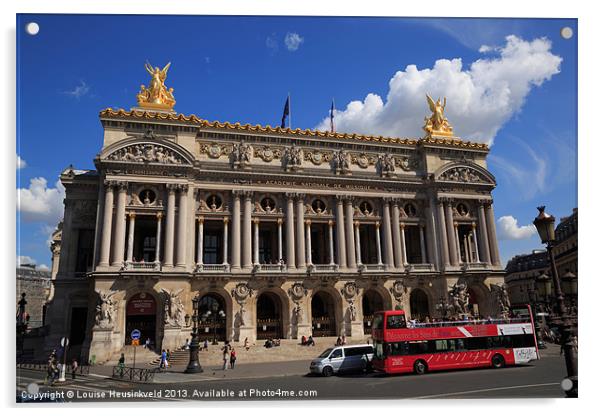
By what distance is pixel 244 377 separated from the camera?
24828mm

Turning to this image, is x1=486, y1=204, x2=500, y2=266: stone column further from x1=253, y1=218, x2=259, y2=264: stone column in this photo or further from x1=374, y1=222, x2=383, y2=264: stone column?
x1=253, y1=218, x2=259, y2=264: stone column

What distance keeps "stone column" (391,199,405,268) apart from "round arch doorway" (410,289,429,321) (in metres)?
3.56

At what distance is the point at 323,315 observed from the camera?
44062 millimetres

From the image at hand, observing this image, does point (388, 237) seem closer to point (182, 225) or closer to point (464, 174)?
point (464, 174)

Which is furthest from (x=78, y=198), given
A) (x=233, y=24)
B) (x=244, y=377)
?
(x=233, y=24)

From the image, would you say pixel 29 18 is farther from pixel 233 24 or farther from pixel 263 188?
pixel 263 188

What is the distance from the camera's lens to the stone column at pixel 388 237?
4459 cm

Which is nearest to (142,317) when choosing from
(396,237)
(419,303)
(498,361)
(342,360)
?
(342,360)

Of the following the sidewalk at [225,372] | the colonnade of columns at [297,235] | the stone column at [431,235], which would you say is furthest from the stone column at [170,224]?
A: the stone column at [431,235]

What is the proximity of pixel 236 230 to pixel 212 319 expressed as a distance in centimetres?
807

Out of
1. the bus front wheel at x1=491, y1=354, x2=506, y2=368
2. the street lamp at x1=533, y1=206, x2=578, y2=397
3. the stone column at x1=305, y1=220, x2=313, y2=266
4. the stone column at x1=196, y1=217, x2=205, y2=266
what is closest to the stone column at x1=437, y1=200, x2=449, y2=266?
the stone column at x1=305, y1=220, x2=313, y2=266

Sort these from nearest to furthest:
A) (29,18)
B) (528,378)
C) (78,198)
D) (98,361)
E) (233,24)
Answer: (29,18)
(233,24)
(528,378)
(98,361)
(78,198)
